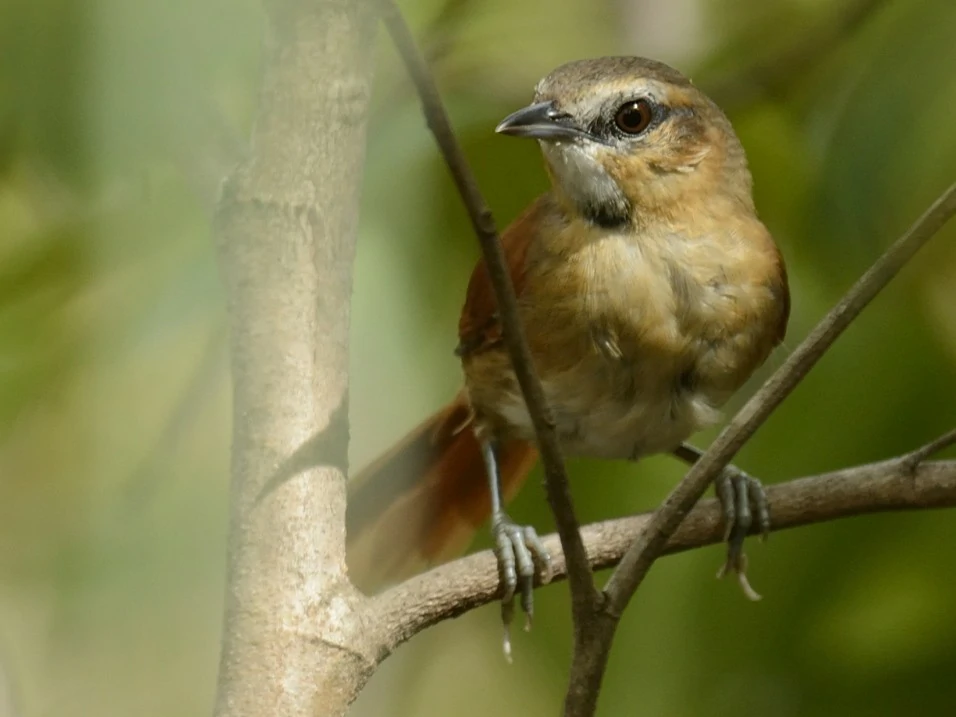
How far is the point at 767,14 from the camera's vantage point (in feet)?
4.78

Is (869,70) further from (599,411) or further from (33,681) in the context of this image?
(33,681)

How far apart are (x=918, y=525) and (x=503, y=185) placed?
2.45 feet

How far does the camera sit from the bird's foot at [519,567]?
5.55 ft

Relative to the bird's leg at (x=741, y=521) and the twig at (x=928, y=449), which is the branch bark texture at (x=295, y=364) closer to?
the bird's leg at (x=741, y=521)

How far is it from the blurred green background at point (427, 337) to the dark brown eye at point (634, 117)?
20cm

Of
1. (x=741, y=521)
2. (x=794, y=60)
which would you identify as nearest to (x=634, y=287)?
(x=741, y=521)

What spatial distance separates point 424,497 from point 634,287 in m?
0.62

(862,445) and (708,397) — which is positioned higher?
(708,397)

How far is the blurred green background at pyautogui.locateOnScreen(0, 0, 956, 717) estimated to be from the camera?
1204 millimetres

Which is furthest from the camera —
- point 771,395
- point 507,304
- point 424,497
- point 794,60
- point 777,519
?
point 424,497

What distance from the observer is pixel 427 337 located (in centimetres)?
158

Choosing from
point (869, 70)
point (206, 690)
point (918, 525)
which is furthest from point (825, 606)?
point (206, 690)

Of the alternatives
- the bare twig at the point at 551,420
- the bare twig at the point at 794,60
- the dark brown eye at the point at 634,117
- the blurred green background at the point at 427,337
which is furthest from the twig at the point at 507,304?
the dark brown eye at the point at 634,117

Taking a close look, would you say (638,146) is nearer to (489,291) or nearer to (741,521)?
(489,291)
